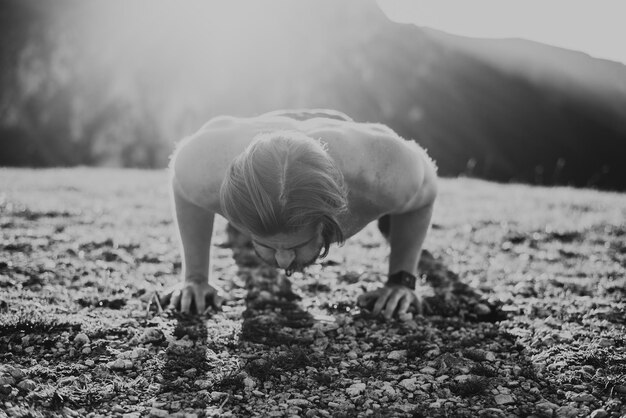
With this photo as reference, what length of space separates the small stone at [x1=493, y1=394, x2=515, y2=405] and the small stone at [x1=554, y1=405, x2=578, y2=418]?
0.79ft

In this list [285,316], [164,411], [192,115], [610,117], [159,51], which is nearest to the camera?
[164,411]

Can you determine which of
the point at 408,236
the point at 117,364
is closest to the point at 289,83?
the point at 408,236

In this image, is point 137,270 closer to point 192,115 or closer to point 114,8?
point 192,115

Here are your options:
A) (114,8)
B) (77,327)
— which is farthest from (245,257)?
(114,8)

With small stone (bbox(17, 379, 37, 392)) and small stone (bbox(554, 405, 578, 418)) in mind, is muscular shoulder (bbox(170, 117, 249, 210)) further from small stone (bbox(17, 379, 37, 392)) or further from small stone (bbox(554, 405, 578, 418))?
small stone (bbox(554, 405, 578, 418))

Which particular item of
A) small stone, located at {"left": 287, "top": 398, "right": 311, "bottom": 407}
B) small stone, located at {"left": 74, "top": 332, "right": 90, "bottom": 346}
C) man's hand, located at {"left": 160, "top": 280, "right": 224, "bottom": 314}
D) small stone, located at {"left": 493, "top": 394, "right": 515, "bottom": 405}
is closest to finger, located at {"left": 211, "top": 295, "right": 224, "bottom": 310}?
man's hand, located at {"left": 160, "top": 280, "right": 224, "bottom": 314}

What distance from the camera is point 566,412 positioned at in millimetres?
3082

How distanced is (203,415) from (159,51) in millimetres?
35689

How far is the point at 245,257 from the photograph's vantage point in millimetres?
6355

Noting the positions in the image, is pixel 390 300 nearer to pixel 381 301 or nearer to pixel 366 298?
pixel 381 301

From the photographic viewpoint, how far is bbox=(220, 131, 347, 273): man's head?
3312mm

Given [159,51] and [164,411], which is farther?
[159,51]

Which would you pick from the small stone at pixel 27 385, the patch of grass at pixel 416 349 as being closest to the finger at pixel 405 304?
the patch of grass at pixel 416 349

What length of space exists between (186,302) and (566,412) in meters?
2.80
